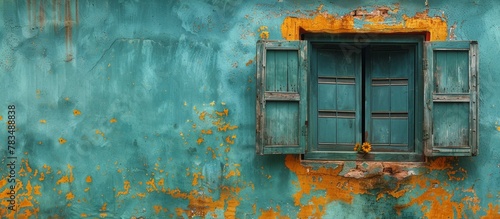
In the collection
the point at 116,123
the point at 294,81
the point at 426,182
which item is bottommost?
the point at 426,182

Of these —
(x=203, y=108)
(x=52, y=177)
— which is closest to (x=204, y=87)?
(x=203, y=108)

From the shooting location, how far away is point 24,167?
212 inches

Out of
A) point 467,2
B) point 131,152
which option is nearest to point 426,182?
point 467,2

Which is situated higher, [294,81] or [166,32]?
[166,32]

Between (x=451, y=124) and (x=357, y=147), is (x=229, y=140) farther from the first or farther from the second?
(x=451, y=124)

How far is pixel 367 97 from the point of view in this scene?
17.8 feet

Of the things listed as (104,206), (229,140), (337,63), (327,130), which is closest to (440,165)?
(327,130)

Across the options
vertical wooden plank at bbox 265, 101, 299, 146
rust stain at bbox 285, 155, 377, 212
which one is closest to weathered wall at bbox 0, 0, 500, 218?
rust stain at bbox 285, 155, 377, 212

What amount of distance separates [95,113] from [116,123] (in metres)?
0.20

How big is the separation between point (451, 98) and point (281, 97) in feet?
4.39

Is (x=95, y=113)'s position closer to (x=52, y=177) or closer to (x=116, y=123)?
(x=116, y=123)

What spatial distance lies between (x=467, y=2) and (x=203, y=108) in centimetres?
233

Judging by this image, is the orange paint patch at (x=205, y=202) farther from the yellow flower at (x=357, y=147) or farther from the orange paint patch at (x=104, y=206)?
the yellow flower at (x=357, y=147)

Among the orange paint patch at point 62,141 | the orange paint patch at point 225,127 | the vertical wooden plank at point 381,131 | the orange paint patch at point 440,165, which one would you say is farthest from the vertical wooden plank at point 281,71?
the orange paint patch at point 62,141
